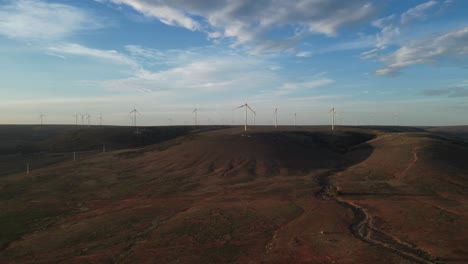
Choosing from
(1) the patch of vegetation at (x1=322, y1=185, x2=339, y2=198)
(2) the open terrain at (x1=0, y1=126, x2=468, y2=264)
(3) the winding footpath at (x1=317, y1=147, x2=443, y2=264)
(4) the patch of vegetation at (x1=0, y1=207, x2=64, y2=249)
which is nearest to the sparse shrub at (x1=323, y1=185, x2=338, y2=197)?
(1) the patch of vegetation at (x1=322, y1=185, x2=339, y2=198)

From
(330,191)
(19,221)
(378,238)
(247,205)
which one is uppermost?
(330,191)

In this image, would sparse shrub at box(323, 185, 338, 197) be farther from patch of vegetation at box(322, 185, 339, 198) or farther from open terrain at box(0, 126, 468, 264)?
open terrain at box(0, 126, 468, 264)

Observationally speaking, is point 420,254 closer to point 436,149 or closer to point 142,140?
point 436,149

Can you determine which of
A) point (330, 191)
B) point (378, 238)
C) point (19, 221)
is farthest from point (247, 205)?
point (19, 221)

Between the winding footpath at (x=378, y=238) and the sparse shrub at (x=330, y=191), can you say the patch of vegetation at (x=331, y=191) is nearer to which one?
the sparse shrub at (x=330, y=191)

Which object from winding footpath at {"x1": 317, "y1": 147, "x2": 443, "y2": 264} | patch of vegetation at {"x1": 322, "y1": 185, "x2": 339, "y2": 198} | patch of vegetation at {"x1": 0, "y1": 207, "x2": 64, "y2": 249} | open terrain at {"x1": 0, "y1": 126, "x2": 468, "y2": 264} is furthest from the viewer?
patch of vegetation at {"x1": 322, "y1": 185, "x2": 339, "y2": 198}

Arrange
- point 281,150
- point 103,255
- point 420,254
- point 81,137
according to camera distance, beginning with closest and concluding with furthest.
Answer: point 420,254 → point 103,255 → point 281,150 → point 81,137

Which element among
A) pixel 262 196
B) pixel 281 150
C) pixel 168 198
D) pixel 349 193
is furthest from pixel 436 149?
pixel 168 198

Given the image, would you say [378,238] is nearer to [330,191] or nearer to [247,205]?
[247,205]
